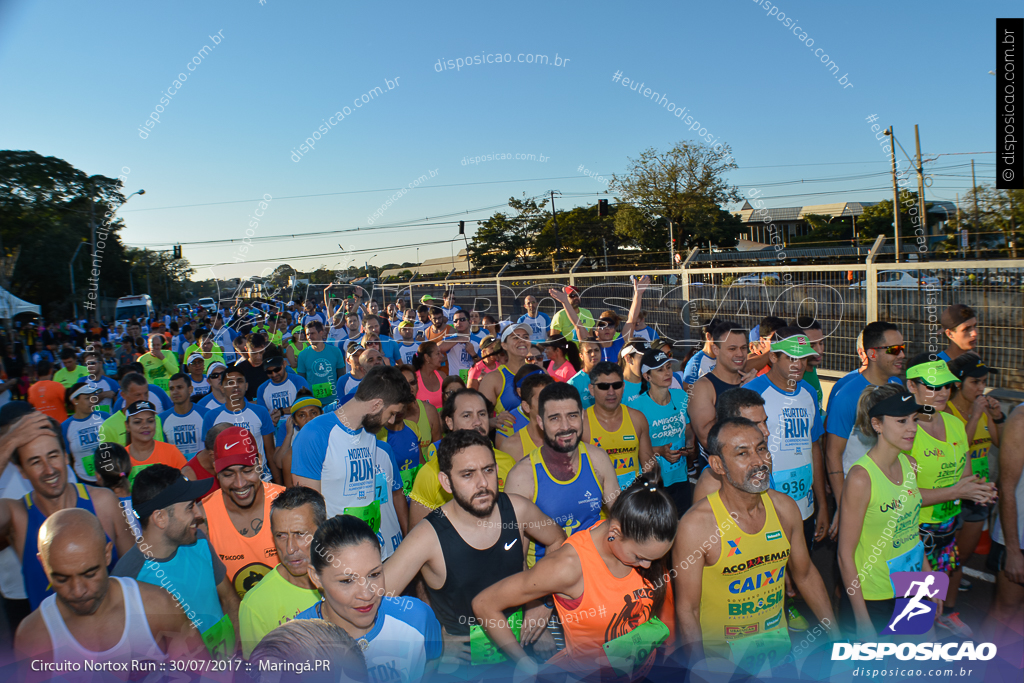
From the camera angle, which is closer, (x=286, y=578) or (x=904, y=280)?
(x=286, y=578)

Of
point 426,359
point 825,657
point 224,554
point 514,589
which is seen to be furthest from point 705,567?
point 426,359

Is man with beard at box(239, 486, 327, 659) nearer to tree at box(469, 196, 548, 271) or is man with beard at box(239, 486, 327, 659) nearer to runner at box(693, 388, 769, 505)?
runner at box(693, 388, 769, 505)

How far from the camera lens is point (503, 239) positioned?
2670cm

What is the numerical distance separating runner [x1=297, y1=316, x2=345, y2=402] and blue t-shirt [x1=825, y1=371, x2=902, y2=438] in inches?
250

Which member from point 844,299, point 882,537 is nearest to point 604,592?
point 882,537

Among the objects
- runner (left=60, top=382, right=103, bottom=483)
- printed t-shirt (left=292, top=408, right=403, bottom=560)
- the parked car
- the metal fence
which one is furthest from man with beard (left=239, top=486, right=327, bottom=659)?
the parked car

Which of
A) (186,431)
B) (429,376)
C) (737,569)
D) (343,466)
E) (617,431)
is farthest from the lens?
(429,376)

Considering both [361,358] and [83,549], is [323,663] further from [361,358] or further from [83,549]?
[361,358]

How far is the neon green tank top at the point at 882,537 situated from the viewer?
3.19 meters

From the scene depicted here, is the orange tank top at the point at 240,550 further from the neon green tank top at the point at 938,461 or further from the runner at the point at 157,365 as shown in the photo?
the runner at the point at 157,365

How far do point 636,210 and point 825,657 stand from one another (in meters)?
27.8

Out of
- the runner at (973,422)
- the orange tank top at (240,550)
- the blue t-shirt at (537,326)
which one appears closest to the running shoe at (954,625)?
the runner at (973,422)

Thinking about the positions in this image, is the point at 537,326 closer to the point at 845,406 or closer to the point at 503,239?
the point at 845,406

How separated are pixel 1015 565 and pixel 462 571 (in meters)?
3.48
